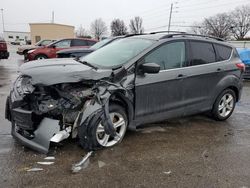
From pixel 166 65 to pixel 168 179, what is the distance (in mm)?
2110

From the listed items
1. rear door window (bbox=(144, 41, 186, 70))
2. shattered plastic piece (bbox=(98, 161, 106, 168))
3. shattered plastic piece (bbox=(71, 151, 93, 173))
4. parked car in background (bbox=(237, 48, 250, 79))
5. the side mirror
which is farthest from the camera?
parked car in background (bbox=(237, 48, 250, 79))

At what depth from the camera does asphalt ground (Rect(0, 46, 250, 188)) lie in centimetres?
335

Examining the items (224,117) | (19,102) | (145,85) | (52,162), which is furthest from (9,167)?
(224,117)

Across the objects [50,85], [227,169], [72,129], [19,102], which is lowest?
[227,169]

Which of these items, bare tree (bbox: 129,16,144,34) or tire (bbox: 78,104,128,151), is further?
bare tree (bbox: 129,16,144,34)

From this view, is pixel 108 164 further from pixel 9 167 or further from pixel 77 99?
pixel 9 167

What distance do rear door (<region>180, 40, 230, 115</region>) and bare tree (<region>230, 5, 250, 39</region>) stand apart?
2960 inches

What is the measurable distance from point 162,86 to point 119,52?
97cm

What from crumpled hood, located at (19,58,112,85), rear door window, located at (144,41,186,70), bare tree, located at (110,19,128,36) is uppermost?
bare tree, located at (110,19,128,36)

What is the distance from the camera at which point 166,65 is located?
486 centimetres

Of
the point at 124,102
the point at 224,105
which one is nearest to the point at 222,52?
the point at 224,105

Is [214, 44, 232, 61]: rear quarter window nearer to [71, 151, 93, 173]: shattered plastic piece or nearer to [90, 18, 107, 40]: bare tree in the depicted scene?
[71, 151, 93, 173]: shattered plastic piece

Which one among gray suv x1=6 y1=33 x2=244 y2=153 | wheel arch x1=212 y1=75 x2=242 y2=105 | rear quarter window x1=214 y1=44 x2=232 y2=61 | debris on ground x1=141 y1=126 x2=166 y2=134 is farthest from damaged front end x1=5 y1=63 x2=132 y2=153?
rear quarter window x1=214 y1=44 x2=232 y2=61

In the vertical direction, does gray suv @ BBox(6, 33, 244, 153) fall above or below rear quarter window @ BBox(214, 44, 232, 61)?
below
